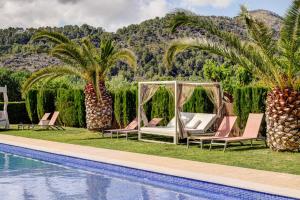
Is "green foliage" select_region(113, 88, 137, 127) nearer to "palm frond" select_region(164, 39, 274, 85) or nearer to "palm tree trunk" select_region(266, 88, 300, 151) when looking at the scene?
"palm frond" select_region(164, 39, 274, 85)

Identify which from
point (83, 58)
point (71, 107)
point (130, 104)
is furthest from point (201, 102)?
point (71, 107)

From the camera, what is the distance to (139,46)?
6469cm

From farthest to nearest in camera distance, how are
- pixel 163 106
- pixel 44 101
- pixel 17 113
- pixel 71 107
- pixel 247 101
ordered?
pixel 17 113 → pixel 44 101 → pixel 71 107 → pixel 163 106 → pixel 247 101

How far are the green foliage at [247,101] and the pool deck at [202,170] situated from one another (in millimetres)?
5641

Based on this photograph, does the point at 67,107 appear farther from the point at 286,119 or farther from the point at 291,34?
the point at 291,34

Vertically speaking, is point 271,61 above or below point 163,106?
above

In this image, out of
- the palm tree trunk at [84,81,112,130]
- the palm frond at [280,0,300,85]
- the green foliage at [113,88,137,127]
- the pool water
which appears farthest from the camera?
the green foliage at [113,88,137,127]

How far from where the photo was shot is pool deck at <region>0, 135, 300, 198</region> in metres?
7.77

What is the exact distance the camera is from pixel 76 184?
10461 millimetres

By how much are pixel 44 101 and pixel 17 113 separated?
299cm

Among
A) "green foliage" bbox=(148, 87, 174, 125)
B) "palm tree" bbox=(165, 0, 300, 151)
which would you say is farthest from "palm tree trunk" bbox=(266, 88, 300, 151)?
"green foliage" bbox=(148, 87, 174, 125)

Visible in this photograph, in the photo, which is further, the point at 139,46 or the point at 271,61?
the point at 139,46

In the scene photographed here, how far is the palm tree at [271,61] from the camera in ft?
40.1

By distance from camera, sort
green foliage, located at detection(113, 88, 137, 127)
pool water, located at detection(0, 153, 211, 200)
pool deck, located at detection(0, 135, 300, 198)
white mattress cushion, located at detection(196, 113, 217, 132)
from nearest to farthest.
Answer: pool deck, located at detection(0, 135, 300, 198), pool water, located at detection(0, 153, 211, 200), white mattress cushion, located at detection(196, 113, 217, 132), green foliage, located at detection(113, 88, 137, 127)
